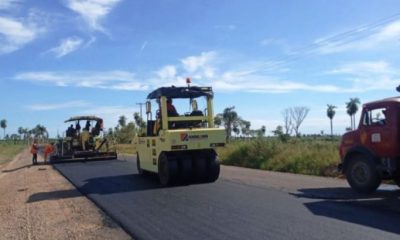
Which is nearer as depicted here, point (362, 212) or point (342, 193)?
point (362, 212)

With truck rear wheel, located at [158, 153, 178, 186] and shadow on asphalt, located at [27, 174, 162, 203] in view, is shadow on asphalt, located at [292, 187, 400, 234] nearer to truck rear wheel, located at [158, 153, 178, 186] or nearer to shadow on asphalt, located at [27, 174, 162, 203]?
truck rear wheel, located at [158, 153, 178, 186]

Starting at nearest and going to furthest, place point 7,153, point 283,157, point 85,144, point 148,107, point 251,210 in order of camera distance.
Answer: point 251,210 < point 148,107 < point 283,157 < point 85,144 < point 7,153

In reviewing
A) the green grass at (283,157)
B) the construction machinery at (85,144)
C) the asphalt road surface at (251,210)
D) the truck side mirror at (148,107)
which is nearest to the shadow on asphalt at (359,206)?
the asphalt road surface at (251,210)

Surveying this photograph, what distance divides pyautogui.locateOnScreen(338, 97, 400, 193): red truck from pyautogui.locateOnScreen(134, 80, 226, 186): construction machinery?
409cm

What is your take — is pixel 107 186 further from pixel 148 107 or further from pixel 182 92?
pixel 182 92

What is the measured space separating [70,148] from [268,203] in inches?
890

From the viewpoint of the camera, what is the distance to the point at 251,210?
34.2 ft

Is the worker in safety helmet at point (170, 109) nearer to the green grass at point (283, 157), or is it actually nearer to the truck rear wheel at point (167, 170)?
the truck rear wheel at point (167, 170)

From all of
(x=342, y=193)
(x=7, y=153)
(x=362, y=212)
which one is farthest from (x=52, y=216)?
(x=7, y=153)

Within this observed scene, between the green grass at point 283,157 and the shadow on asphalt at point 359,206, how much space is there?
5604 mm

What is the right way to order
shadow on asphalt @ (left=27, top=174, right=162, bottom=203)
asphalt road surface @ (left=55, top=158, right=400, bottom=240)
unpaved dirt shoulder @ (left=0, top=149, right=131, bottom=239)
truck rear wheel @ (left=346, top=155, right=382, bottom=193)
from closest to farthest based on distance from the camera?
asphalt road surface @ (left=55, top=158, right=400, bottom=240)
unpaved dirt shoulder @ (left=0, top=149, right=131, bottom=239)
truck rear wheel @ (left=346, top=155, right=382, bottom=193)
shadow on asphalt @ (left=27, top=174, right=162, bottom=203)

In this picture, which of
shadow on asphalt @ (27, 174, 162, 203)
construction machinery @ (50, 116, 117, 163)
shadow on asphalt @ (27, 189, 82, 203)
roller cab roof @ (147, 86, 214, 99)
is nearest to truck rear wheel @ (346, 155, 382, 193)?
roller cab roof @ (147, 86, 214, 99)

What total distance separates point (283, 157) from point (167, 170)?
354 inches

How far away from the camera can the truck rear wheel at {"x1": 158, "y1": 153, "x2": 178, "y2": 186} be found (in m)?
15.5
